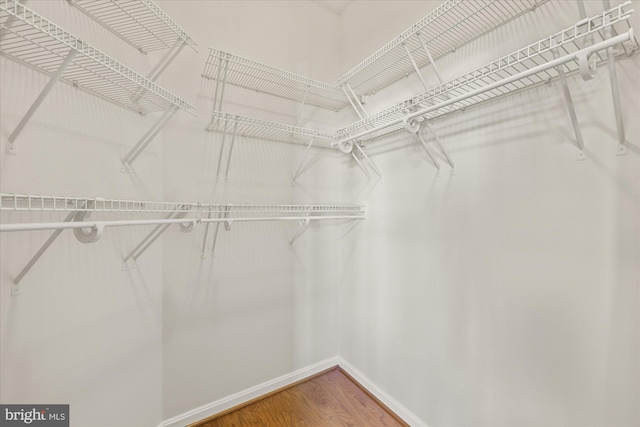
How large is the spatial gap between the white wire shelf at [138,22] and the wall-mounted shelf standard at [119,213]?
31.2 inches

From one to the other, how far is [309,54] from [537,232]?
188cm

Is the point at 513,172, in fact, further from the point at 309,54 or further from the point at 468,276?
the point at 309,54

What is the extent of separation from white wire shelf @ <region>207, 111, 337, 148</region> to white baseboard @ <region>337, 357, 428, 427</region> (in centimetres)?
173

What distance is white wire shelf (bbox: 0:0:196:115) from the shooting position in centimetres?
68

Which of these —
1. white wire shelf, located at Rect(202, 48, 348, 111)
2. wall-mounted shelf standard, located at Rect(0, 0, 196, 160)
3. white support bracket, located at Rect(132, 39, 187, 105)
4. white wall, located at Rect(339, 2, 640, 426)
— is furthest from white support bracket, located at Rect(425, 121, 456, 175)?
white support bracket, located at Rect(132, 39, 187, 105)

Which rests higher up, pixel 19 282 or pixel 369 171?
pixel 369 171

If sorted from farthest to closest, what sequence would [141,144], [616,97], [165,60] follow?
1. [165,60]
2. [141,144]
3. [616,97]

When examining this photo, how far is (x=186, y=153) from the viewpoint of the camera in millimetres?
1492

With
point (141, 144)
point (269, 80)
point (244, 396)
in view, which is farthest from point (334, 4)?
point (244, 396)

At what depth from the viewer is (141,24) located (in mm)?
1147

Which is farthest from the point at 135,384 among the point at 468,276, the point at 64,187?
the point at 468,276

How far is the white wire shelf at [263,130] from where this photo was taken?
1.44m
